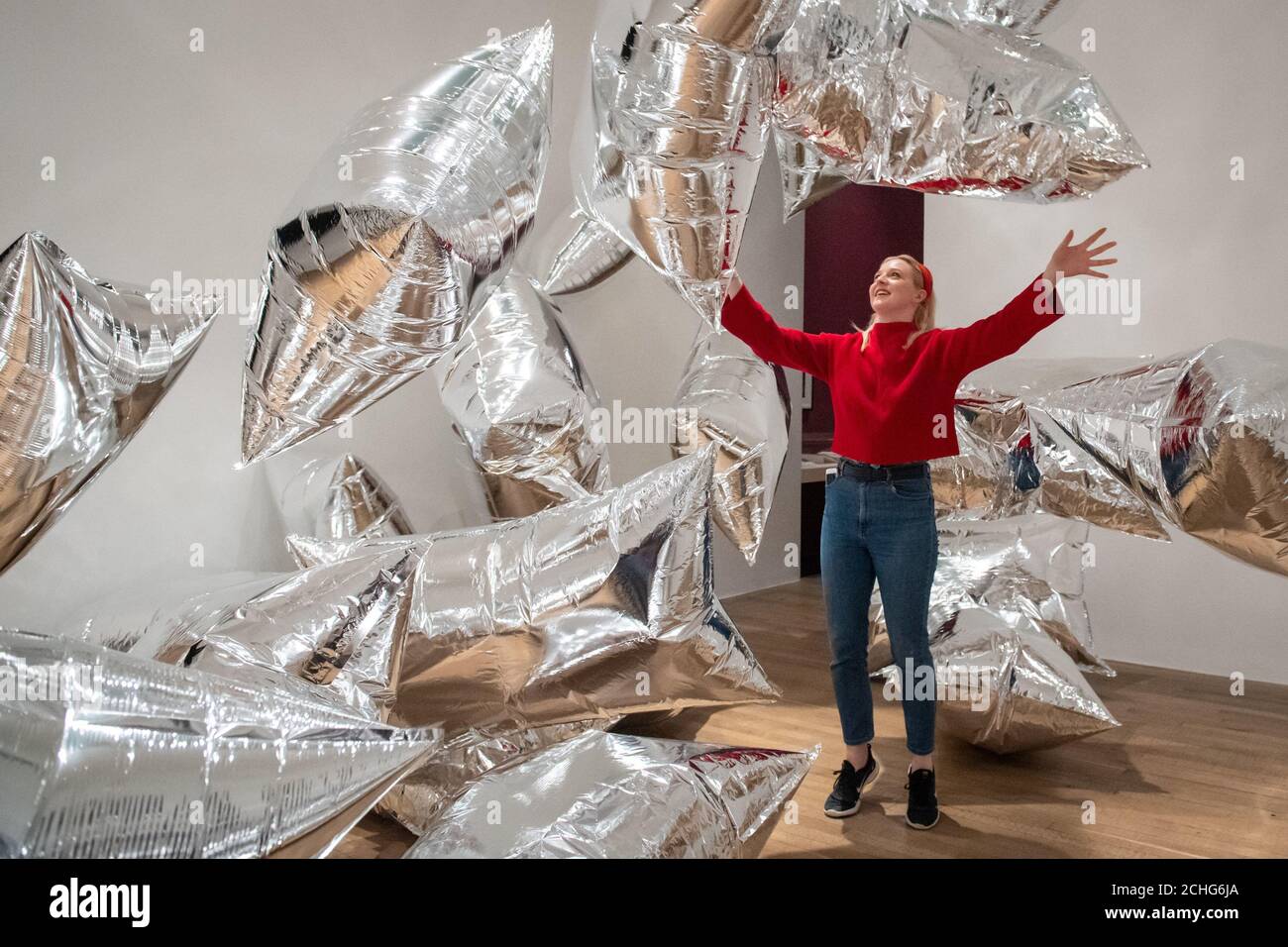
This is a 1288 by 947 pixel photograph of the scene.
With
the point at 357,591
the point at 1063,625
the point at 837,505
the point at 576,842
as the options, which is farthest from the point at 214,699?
the point at 1063,625

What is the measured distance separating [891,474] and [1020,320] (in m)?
0.33

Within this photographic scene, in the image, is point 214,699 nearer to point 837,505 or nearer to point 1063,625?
point 837,505

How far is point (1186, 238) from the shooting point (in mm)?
2838

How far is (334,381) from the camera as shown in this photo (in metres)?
1.14

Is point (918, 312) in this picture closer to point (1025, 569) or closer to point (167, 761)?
point (1025, 569)

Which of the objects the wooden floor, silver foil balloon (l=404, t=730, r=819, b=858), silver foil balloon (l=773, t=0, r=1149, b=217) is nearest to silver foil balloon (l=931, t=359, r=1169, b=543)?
the wooden floor

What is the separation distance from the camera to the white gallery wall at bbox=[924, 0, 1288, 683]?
8.95 feet

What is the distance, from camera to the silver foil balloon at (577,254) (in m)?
2.38

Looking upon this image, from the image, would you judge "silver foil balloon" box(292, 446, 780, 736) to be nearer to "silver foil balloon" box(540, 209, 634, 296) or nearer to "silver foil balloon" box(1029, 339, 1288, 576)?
"silver foil balloon" box(1029, 339, 1288, 576)

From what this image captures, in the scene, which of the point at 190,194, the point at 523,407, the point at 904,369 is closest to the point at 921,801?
the point at 904,369

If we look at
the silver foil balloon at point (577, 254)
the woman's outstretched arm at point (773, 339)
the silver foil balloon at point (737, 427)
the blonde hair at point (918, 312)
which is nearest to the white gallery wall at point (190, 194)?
the silver foil balloon at point (577, 254)

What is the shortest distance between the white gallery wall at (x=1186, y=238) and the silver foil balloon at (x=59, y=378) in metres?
2.49

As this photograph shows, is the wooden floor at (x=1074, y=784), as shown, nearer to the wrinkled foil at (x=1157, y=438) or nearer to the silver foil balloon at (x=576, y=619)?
the silver foil balloon at (x=576, y=619)

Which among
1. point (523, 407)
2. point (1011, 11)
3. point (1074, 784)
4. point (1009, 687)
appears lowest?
point (1074, 784)
